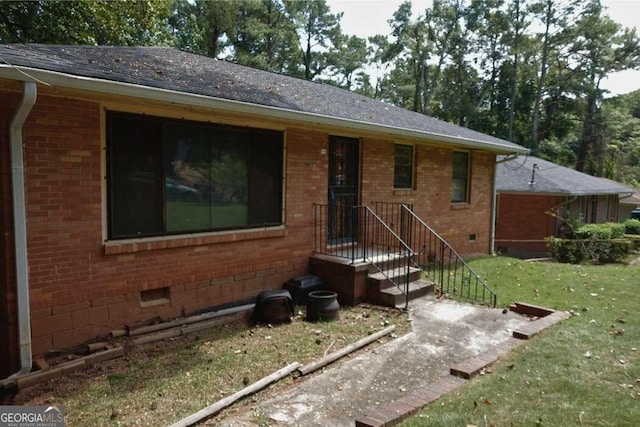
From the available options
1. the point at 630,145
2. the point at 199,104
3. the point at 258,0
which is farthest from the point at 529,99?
the point at 199,104

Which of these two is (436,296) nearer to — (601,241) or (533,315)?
(533,315)

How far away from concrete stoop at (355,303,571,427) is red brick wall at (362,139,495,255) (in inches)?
154

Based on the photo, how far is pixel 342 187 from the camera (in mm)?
8102

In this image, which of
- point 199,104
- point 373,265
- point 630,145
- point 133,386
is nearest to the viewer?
point 133,386

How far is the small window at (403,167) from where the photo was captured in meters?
9.16

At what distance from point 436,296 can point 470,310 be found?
765 millimetres

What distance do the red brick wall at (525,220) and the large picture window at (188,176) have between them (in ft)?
47.1

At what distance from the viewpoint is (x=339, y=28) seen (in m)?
34.5

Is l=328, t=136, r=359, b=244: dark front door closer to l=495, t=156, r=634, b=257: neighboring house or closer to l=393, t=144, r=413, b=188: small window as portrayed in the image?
l=393, t=144, r=413, b=188: small window

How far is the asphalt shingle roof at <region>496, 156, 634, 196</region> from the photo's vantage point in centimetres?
1757

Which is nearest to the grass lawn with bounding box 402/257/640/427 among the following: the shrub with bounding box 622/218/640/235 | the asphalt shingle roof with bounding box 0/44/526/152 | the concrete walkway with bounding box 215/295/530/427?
the concrete walkway with bounding box 215/295/530/427

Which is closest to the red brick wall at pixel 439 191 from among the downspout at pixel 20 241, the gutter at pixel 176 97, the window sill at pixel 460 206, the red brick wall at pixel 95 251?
the window sill at pixel 460 206

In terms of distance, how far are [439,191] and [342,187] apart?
10.7ft

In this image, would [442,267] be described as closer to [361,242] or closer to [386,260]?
[386,260]
